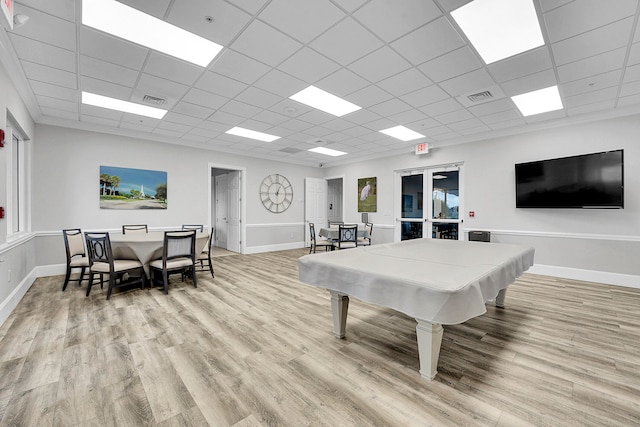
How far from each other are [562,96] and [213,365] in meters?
5.43

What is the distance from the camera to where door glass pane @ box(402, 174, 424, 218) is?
22.5 feet

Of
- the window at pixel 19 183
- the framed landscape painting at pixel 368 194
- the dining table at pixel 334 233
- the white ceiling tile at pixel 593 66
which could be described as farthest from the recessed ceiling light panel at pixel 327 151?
the window at pixel 19 183

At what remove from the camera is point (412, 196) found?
7.04 m

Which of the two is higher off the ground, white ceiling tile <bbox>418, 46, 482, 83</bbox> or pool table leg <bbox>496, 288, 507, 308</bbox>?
white ceiling tile <bbox>418, 46, 482, 83</bbox>

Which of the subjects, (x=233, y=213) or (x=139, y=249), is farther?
(x=233, y=213)

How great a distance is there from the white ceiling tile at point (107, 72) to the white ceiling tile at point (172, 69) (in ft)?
0.85

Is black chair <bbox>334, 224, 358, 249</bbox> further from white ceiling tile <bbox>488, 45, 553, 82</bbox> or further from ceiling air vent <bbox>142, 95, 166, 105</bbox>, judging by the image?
ceiling air vent <bbox>142, 95, 166, 105</bbox>

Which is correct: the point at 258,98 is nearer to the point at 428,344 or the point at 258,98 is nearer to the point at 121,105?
the point at 121,105

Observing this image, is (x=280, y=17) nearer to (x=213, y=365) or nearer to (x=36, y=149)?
(x=213, y=365)

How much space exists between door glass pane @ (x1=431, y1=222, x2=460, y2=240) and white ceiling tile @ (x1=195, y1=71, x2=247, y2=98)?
5.25m

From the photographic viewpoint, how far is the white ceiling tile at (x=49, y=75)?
3.02 m

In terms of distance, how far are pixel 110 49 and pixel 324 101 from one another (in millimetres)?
2579

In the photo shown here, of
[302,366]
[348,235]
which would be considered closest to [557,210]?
[348,235]

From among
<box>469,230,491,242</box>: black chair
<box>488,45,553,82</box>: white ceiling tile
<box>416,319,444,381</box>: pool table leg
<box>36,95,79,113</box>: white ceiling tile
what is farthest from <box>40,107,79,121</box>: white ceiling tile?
<box>469,230,491,242</box>: black chair
